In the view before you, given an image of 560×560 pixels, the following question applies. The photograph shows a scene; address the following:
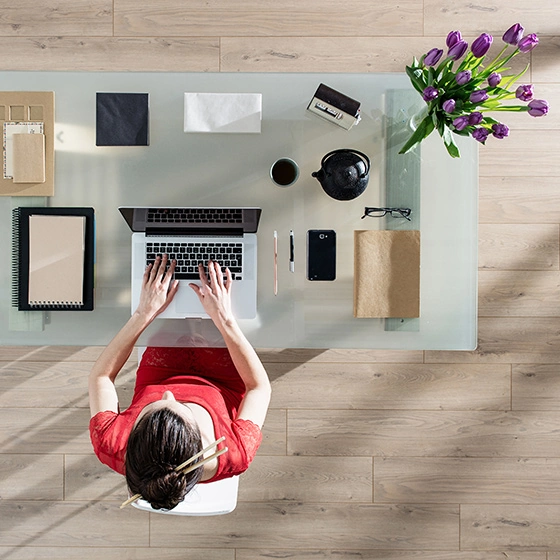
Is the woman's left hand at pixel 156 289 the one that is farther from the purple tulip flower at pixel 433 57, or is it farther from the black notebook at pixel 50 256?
the purple tulip flower at pixel 433 57

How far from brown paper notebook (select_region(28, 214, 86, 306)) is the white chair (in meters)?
0.62

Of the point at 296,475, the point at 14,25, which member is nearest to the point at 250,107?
the point at 14,25

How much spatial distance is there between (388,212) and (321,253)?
210 mm

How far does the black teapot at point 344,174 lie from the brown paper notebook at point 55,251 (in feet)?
2.10

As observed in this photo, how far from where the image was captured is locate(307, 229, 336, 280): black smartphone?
1352 mm

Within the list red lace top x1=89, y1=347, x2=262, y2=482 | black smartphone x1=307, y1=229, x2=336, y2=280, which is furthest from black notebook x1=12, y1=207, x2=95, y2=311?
black smartphone x1=307, y1=229, x2=336, y2=280

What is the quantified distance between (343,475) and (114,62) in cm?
179

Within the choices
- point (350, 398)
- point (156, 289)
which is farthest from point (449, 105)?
point (350, 398)

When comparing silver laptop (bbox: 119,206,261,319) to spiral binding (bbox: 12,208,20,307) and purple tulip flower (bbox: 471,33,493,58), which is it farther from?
purple tulip flower (bbox: 471,33,493,58)

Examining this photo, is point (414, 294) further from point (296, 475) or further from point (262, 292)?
point (296, 475)

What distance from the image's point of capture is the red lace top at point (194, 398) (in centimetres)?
122

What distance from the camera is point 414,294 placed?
1326 millimetres

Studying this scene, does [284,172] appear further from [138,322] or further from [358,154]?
[138,322]

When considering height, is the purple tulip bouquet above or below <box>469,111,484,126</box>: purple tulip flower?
above
